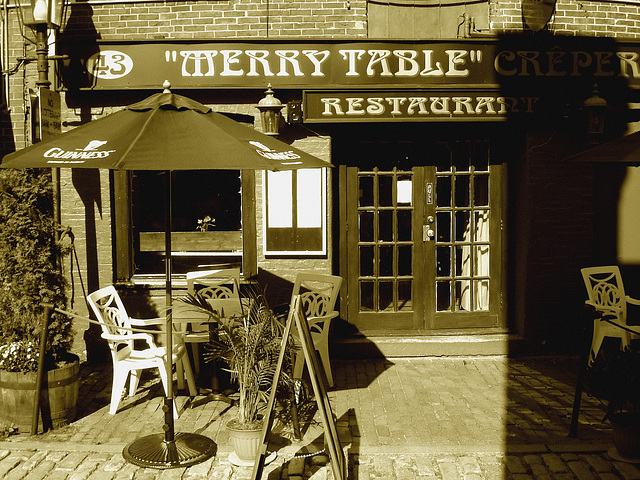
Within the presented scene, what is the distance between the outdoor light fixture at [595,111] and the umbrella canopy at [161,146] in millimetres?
3942

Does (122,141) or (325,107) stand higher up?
(325,107)

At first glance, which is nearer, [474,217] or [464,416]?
[464,416]

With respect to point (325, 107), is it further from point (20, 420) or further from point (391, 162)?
point (20, 420)

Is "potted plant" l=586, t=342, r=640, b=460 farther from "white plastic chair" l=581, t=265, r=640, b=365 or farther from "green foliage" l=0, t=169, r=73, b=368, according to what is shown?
"green foliage" l=0, t=169, r=73, b=368

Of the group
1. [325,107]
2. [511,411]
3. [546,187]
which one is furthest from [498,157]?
[511,411]

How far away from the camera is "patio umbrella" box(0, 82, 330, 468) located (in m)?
4.47

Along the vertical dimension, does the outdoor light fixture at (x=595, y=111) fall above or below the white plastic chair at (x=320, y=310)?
above

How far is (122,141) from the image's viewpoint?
4.62m

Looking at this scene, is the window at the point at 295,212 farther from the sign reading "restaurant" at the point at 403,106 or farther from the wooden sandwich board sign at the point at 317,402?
the wooden sandwich board sign at the point at 317,402

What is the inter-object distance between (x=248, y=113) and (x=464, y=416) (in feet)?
13.0

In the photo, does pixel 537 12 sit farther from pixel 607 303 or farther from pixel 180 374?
pixel 180 374

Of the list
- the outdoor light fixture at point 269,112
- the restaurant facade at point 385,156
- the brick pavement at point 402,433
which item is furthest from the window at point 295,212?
the brick pavement at point 402,433

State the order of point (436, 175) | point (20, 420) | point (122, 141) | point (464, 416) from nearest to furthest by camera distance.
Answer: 1. point (122, 141)
2. point (20, 420)
3. point (464, 416)
4. point (436, 175)

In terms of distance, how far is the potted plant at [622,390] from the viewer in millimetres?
4961
